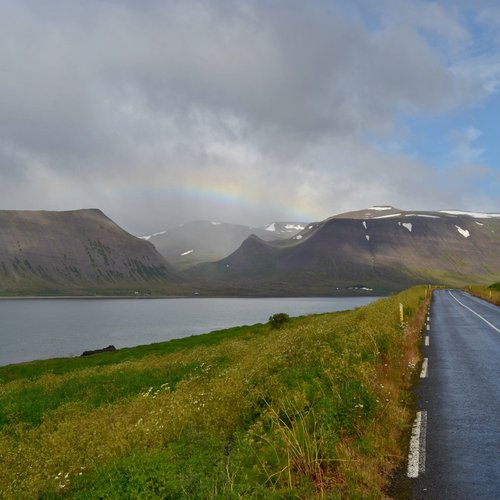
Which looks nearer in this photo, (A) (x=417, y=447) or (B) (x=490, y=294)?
(A) (x=417, y=447)

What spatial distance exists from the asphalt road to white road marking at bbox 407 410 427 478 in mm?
27

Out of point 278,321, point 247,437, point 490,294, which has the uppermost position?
point 490,294

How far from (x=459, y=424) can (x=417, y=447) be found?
2.28 meters

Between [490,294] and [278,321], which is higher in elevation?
[490,294]

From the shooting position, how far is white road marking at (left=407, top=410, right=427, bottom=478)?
347 inches

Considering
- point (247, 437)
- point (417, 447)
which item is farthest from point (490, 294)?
→ point (247, 437)

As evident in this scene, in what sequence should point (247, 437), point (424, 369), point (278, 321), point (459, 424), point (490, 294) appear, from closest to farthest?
1. point (247, 437)
2. point (459, 424)
3. point (424, 369)
4. point (278, 321)
5. point (490, 294)

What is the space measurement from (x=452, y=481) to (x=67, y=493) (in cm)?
764

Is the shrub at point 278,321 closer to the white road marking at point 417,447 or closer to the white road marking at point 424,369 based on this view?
the white road marking at point 424,369

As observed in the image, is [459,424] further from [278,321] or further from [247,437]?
[278,321]

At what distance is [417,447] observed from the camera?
1002cm

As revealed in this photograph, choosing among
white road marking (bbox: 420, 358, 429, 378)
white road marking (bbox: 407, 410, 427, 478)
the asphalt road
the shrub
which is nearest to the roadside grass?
the shrub

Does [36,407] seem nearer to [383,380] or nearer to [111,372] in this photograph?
[111,372]

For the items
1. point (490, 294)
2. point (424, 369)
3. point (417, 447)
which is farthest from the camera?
point (490, 294)
